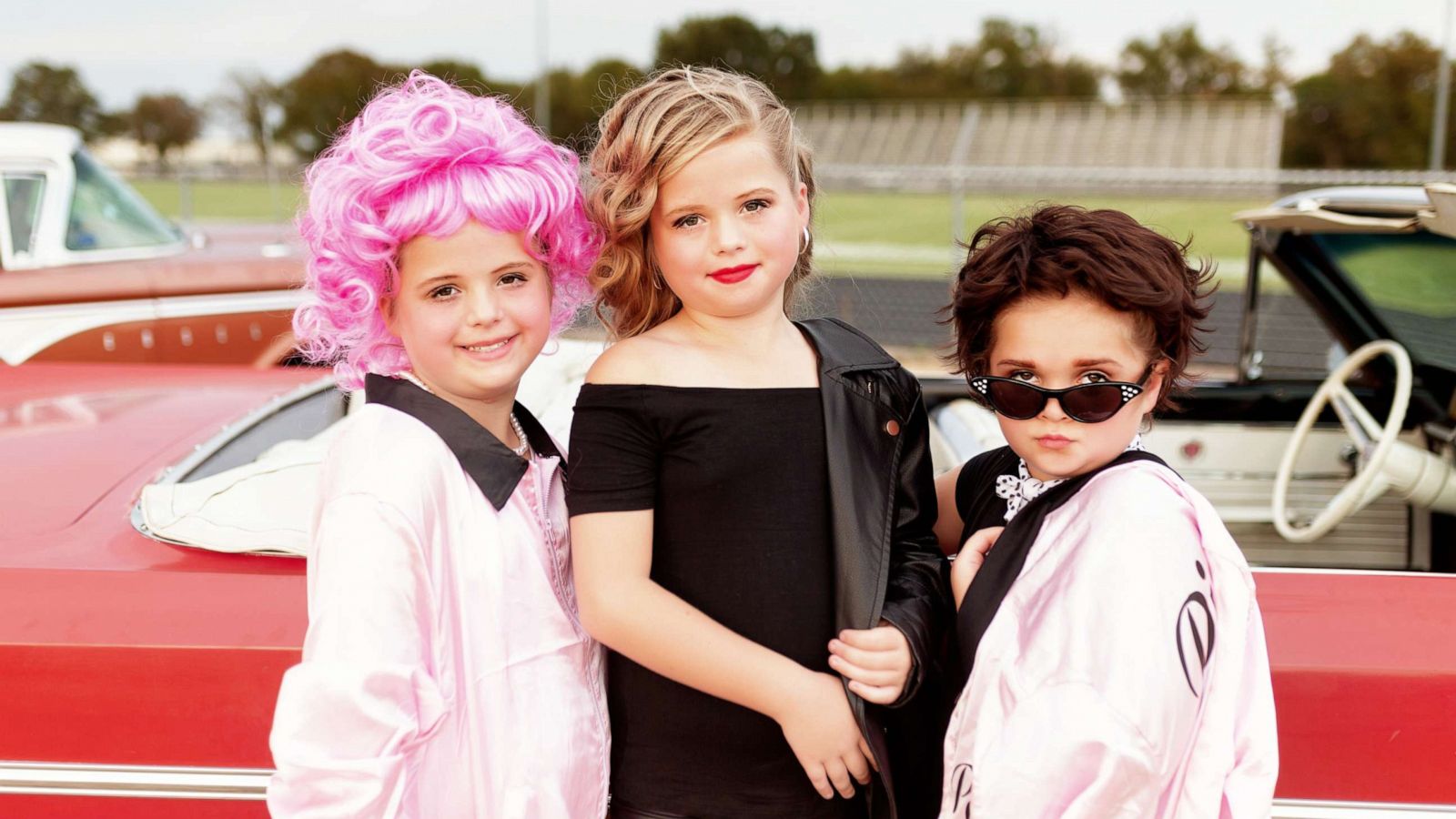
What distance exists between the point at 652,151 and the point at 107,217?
4763 millimetres

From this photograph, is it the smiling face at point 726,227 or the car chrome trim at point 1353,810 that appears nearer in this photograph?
the smiling face at point 726,227

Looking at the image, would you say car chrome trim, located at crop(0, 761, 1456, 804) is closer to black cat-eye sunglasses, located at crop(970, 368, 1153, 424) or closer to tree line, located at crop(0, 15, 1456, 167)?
black cat-eye sunglasses, located at crop(970, 368, 1153, 424)

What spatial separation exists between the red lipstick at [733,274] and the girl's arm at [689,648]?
0.28 m

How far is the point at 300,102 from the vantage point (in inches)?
1805

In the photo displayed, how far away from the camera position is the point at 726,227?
1.30m

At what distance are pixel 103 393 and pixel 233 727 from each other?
1316 mm

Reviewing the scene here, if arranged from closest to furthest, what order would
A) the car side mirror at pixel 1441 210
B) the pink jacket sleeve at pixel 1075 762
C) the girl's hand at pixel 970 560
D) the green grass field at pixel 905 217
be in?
the pink jacket sleeve at pixel 1075 762 → the girl's hand at pixel 970 560 → the car side mirror at pixel 1441 210 → the green grass field at pixel 905 217

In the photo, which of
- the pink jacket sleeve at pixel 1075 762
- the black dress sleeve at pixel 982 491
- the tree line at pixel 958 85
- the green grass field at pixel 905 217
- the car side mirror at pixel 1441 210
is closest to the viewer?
the pink jacket sleeve at pixel 1075 762

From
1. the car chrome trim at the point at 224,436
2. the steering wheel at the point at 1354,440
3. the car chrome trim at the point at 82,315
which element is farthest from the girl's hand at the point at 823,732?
the car chrome trim at the point at 82,315

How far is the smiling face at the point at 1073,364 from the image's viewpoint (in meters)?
1.27

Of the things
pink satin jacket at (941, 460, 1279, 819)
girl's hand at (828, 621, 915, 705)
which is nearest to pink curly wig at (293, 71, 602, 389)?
girl's hand at (828, 621, 915, 705)

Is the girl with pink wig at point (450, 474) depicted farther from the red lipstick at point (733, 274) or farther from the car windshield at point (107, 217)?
the car windshield at point (107, 217)

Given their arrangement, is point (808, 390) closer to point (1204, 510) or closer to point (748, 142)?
point (748, 142)

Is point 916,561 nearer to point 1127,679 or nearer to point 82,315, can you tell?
point 1127,679
